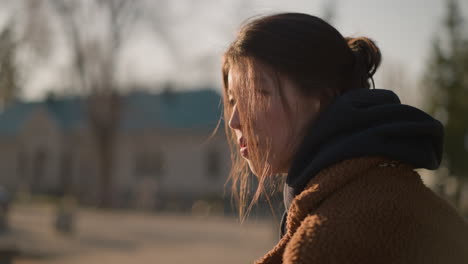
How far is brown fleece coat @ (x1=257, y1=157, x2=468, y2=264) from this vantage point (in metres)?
1.15

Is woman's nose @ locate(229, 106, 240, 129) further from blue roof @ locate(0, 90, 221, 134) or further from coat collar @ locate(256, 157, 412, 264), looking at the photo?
blue roof @ locate(0, 90, 221, 134)

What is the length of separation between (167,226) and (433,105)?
1363cm

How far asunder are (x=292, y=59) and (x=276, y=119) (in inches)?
6.6

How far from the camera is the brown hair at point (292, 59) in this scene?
143 cm

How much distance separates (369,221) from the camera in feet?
3.88

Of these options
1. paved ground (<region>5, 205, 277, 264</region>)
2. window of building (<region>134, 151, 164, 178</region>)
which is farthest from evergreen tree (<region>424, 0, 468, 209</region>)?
window of building (<region>134, 151, 164, 178</region>)

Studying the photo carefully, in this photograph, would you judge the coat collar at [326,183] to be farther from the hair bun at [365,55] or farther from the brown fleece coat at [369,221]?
the hair bun at [365,55]

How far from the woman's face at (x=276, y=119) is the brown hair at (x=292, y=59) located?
0.4 inches

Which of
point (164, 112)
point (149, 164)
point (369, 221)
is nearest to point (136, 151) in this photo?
point (149, 164)

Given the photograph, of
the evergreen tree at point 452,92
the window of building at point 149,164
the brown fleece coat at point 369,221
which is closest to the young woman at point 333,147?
the brown fleece coat at point 369,221

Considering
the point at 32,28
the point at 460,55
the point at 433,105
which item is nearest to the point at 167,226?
the point at 32,28

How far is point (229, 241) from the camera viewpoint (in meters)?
13.6

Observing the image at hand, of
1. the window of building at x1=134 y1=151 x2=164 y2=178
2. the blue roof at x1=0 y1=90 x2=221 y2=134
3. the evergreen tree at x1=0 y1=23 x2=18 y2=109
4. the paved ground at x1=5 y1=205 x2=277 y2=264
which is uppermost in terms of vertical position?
the evergreen tree at x1=0 y1=23 x2=18 y2=109

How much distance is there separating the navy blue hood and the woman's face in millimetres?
55
